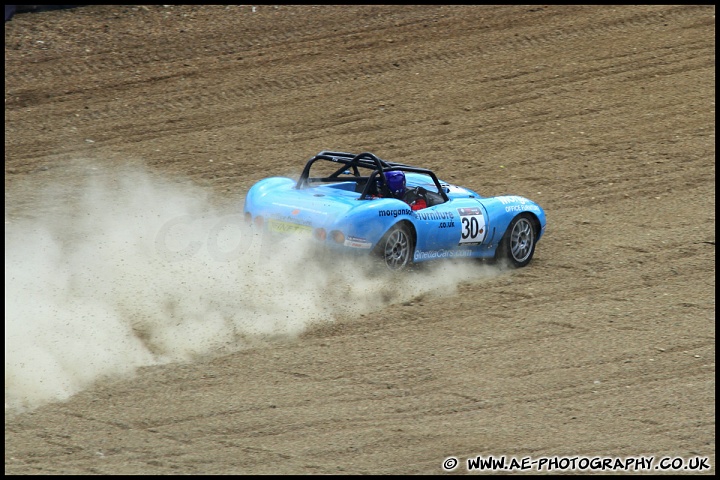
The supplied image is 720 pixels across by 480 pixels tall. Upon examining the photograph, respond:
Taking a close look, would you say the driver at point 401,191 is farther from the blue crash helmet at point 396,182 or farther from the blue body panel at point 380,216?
the blue body panel at point 380,216

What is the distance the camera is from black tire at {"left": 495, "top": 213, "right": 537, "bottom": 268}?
1210 centimetres

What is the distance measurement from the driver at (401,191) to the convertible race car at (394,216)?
11mm

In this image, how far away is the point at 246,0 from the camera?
20.5m

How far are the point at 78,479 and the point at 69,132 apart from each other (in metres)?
9.94

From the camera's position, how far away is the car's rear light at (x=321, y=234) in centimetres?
1062

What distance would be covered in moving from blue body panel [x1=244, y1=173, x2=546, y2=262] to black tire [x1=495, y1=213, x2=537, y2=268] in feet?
0.23

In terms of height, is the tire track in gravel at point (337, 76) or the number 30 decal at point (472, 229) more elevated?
the tire track in gravel at point (337, 76)

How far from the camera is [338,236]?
10.5m

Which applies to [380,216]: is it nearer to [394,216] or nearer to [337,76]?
[394,216]

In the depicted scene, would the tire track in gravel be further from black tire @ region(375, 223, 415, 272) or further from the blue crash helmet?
black tire @ region(375, 223, 415, 272)

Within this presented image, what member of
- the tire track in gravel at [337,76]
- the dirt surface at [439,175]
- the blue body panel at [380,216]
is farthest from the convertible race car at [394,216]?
the tire track in gravel at [337,76]

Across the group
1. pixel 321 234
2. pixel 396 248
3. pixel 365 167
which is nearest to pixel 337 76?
pixel 365 167

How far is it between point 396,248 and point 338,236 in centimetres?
80

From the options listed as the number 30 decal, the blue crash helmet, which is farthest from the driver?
the number 30 decal
